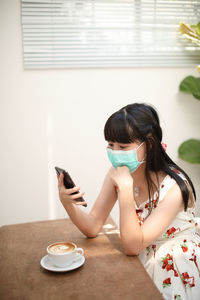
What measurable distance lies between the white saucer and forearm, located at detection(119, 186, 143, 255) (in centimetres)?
17

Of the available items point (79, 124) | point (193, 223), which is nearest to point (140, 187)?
point (193, 223)

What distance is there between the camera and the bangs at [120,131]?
1.45m

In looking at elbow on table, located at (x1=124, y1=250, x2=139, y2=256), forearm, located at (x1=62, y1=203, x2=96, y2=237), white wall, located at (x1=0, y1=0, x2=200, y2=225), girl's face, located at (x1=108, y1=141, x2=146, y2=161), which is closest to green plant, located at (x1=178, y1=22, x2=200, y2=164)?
white wall, located at (x1=0, y1=0, x2=200, y2=225)

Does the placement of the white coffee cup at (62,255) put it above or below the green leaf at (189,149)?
above

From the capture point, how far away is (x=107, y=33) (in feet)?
9.45

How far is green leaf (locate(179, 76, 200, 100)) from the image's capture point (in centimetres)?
298

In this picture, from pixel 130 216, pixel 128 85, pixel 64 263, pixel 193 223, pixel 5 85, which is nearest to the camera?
pixel 64 263

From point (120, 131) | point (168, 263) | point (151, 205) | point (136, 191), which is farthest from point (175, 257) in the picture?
point (120, 131)

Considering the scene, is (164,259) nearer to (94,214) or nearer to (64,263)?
(94,214)

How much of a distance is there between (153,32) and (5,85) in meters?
1.29

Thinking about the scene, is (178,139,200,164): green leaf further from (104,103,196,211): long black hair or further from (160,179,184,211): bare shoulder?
(160,179,184,211): bare shoulder

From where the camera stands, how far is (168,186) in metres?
1.50

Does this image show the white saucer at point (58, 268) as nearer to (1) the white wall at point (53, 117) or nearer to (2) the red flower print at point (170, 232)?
(2) the red flower print at point (170, 232)

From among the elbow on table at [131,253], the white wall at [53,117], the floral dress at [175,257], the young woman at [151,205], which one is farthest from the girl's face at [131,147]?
the white wall at [53,117]
